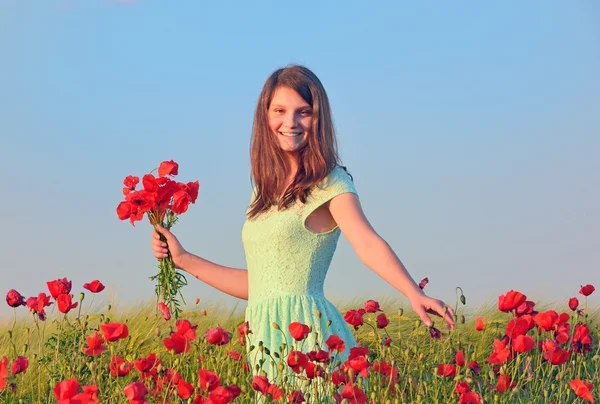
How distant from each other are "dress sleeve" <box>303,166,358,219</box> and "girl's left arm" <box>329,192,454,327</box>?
25 mm

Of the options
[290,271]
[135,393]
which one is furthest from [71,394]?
[290,271]

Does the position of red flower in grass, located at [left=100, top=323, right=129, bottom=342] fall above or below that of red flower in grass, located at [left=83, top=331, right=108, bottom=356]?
above

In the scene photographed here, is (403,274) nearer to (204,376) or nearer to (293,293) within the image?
(293,293)

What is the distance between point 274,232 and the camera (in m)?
3.50

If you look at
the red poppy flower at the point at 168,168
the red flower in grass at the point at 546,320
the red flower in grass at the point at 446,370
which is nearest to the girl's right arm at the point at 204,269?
the red poppy flower at the point at 168,168

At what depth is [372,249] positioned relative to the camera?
327cm

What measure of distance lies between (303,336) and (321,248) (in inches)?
32.6

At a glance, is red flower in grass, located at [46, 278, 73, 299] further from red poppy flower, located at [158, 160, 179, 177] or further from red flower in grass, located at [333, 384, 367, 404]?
red flower in grass, located at [333, 384, 367, 404]

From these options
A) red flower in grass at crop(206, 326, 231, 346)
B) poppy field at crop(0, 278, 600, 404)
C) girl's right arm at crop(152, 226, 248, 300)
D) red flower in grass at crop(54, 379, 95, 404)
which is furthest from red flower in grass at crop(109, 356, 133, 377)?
girl's right arm at crop(152, 226, 248, 300)

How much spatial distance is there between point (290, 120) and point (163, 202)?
72 cm

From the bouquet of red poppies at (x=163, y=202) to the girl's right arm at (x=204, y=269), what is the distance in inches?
2.0

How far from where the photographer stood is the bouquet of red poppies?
3.76 m

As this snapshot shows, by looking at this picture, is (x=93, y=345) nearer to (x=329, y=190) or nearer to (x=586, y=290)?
(x=329, y=190)

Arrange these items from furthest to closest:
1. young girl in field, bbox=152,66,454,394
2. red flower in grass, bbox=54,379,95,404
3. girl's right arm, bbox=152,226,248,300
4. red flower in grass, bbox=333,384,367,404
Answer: girl's right arm, bbox=152,226,248,300 < young girl in field, bbox=152,66,454,394 < red flower in grass, bbox=333,384,367,404 < red flower in grass, bbox=54,379,95,404
